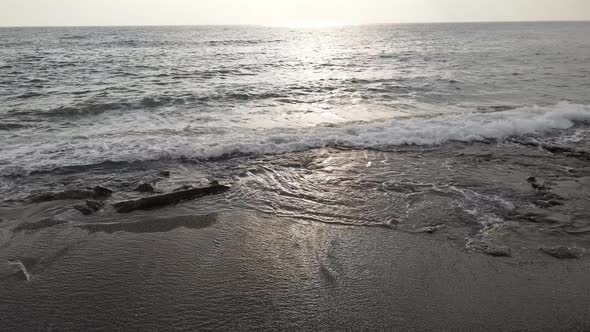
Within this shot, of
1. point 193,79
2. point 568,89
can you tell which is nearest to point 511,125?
point 568,89

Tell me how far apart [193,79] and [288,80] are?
17.1 feet

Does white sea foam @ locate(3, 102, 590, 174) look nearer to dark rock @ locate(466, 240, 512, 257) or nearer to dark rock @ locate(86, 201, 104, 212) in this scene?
dark rock @ locate(86, 201, 104, 212)

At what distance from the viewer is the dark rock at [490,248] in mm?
4430

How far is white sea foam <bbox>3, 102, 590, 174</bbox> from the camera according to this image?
8.57 meters

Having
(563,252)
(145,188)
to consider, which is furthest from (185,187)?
(563,252)

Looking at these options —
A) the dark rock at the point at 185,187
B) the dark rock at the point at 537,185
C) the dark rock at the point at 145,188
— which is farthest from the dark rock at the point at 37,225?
the dark rock at the point at 537,185

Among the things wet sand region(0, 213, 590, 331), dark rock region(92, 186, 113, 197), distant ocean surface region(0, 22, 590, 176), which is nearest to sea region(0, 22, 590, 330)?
wet sand region(0, 213, 590, 331)

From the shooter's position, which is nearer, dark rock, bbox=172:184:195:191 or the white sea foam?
dark rock, bbox=172:184:195:191

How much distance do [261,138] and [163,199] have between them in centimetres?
416

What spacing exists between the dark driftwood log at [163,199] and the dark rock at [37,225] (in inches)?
31.4

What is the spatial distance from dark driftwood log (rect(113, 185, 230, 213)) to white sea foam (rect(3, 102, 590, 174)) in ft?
7.39

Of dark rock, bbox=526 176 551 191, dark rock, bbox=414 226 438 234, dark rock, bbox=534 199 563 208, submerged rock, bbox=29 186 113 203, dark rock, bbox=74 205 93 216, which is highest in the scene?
dark rock, bbox=526 176 551 191

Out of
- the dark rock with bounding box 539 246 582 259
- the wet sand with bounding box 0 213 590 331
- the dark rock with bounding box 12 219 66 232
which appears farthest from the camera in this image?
the dark rock with bounding box 12 219 66 232

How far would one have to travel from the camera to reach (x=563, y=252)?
4.44 meters
